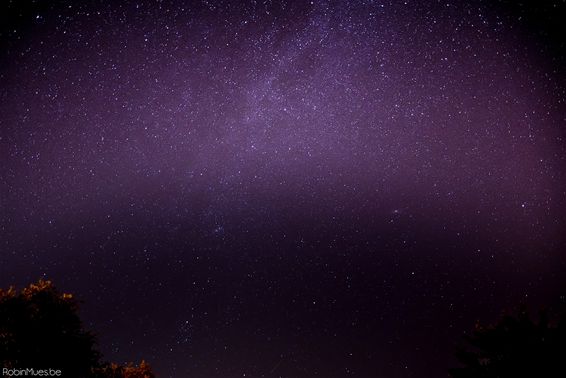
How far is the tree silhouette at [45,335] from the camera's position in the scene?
8.06 m

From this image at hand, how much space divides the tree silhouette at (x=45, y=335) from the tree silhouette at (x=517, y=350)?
372 inches

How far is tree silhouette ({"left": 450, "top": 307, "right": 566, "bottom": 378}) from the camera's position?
→ 5.47 m

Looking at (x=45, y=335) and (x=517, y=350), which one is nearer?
(x=517, y=350)

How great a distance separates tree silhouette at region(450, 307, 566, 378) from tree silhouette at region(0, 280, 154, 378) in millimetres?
9446

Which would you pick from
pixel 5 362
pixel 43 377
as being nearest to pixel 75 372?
pixel 43 377

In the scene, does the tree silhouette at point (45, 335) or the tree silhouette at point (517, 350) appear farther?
the tree silhouette at point (45, 335)

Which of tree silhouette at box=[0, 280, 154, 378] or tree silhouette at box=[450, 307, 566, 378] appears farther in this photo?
tree silhouette at box=[0, 280, 154, 378]

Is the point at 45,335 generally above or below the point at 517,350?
above

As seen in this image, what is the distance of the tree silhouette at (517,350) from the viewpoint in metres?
5.47

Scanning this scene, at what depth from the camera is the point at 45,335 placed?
8523 mm

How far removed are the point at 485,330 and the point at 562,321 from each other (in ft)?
4.14

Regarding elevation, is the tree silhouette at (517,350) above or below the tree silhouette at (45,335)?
below

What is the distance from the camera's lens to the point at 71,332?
909 cm

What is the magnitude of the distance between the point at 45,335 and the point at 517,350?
1089cm
